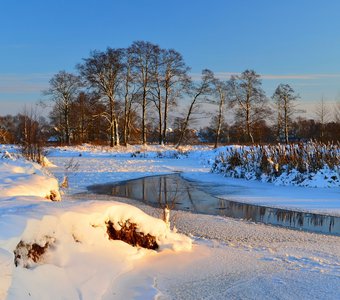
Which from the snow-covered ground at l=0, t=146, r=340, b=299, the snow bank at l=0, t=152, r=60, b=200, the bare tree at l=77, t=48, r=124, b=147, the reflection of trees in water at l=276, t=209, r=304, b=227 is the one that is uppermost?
the bare tree at l=77, t=48, r=124, b=147

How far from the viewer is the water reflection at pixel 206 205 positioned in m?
7.64

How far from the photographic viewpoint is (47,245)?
3670 mm

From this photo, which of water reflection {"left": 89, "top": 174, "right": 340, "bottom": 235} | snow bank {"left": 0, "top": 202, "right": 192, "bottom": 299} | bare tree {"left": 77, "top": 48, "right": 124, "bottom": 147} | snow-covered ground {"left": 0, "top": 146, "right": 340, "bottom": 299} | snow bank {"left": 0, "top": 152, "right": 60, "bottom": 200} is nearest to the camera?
snow bank {"left": 0, "top": 202, "right": 192, "bottom": 299}

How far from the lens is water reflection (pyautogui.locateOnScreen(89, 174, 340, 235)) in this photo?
7.64m

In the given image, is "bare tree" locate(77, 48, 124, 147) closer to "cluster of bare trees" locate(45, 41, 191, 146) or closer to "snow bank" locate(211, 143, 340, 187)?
"cluster of bare trees" locate(45, 41, 191, 146)

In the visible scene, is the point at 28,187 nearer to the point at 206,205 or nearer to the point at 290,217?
the point at 206,205

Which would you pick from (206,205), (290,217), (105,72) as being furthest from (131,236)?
(105,72)

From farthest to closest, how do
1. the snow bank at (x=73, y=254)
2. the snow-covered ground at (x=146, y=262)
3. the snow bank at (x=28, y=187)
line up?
the snow bank at (x=28, y=187), the snow-covered ground at (x=146, y=262), the snow bank at (x=73, y=254)

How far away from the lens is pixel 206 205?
9633 mm

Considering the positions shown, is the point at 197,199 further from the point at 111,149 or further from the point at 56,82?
the point at 56,82

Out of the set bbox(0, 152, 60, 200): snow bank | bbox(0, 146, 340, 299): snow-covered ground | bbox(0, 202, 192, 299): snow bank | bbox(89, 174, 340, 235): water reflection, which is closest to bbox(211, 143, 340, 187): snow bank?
bbox(89, 174, 340, 235): water reflection

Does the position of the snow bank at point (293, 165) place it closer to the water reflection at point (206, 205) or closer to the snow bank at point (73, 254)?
the water reflection at point (206, 205)

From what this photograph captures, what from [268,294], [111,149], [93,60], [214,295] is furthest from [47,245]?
[93,60]

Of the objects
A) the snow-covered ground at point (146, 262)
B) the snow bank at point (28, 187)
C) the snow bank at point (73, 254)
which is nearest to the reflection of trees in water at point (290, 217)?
the snow-covered ground at point (146, 262)
